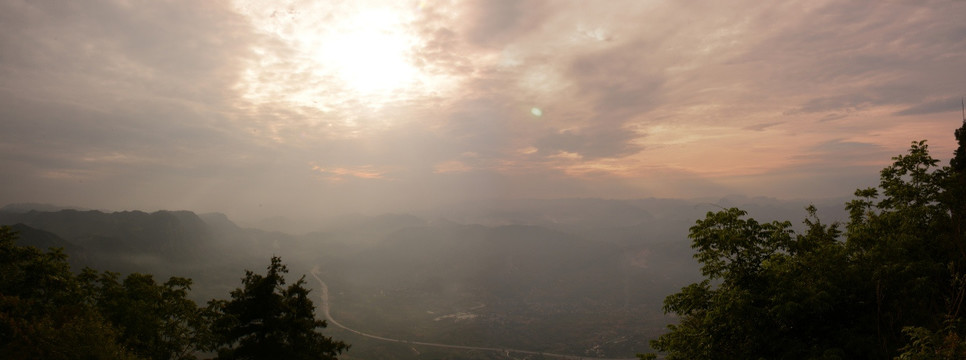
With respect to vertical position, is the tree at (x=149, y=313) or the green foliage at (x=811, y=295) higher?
the green foliage at (x=811, y=295)

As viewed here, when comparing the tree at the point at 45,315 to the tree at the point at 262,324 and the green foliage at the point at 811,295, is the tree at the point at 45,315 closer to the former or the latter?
the tree at the point at 262,324

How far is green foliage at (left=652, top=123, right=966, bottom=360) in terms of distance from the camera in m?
19.9

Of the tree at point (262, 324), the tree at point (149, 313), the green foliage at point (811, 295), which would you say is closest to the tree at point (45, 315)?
the tree at point (149, 313)

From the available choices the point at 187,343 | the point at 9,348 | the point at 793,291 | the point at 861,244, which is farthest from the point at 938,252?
the point at 187,343

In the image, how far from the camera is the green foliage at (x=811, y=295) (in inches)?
783

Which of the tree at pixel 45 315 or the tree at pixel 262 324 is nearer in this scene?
the tree at pixel 45 315

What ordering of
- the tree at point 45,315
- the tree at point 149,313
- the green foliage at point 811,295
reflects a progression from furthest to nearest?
the tree at point 149,313 → the tree at point 45,315 → the green foliage at point 811,295

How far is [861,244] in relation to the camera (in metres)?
26.8

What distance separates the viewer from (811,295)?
66.3ft

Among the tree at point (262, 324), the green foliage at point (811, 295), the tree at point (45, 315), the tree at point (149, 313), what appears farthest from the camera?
the tree at point (149, 313)

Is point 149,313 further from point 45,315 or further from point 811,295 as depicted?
point 811,295

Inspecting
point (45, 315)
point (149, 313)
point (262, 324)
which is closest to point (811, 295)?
point (262, 324)

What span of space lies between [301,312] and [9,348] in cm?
1549

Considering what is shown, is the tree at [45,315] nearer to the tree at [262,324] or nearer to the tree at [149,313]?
the tree at [149,313]
